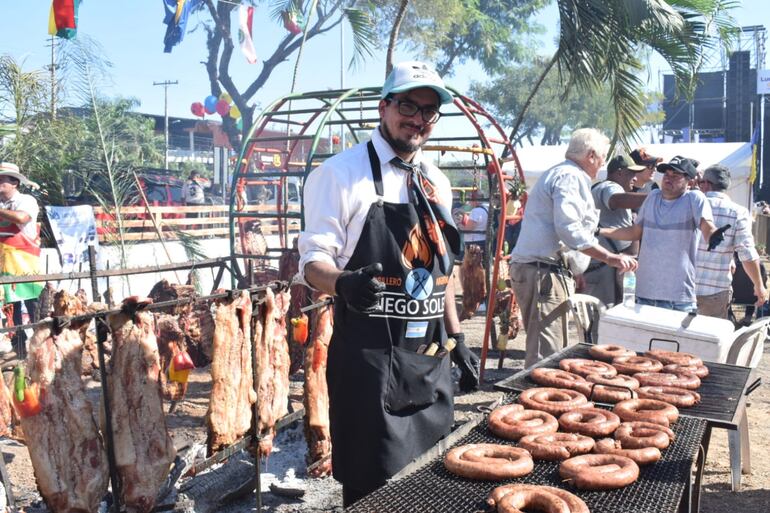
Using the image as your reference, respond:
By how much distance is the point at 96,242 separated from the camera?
10000 millimetres

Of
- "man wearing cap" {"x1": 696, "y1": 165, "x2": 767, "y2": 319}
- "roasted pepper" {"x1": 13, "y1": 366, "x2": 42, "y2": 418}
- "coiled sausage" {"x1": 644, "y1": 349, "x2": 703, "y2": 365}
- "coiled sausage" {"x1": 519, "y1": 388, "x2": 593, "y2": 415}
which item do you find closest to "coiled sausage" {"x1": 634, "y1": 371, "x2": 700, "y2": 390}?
"coiled sausage" {"x1": 644, "y1": 349, "x2": 703, "y2": 365}

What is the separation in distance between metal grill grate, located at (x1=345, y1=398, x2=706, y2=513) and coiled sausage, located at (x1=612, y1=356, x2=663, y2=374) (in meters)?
1.13

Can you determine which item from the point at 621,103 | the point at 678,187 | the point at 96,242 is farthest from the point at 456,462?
the point at 621,103

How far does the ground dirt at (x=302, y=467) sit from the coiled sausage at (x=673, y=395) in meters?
1.78

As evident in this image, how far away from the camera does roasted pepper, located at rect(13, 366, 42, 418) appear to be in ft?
11.4

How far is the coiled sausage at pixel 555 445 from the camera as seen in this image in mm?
2738

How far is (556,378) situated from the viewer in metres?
3.65

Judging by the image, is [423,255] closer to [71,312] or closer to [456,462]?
[456,462]

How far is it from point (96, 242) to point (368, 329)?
8.09 metres

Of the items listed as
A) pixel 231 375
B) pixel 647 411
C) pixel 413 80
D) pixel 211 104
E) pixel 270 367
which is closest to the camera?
pixel 413 80

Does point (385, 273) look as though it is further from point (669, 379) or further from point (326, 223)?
point (669, 379)

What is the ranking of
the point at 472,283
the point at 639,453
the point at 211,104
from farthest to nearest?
the point at 211,104 < the point at 472,283 < the point at 639,453

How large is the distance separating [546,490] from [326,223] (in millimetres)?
1298

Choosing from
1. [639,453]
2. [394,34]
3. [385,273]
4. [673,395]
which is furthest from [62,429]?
[394,34]
